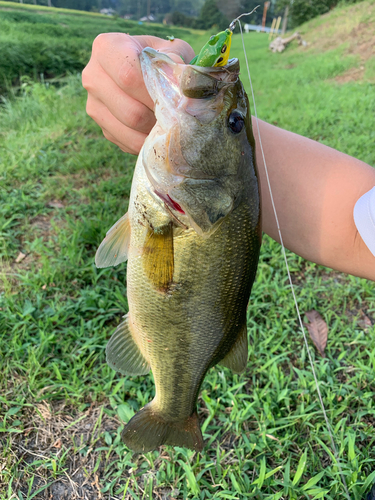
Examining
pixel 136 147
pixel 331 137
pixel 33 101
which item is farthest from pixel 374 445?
pixel 33 101

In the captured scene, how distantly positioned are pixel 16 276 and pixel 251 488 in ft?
7.60

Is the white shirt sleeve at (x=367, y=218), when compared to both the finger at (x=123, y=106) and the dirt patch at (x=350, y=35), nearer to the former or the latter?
the finger at (x=123, y=106)

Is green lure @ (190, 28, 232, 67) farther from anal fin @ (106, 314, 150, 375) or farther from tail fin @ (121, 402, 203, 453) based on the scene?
tail fin @ (121, 402, 203, 453)

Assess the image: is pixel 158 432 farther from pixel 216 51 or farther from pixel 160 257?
pixel 216 51

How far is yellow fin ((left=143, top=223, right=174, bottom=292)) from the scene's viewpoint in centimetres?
121

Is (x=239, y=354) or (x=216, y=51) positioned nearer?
(x=216, y=51)

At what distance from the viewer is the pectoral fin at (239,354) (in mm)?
1464

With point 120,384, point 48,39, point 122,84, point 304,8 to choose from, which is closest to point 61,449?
point 120,384

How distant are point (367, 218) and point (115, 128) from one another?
1.24 m

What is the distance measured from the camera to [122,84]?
1.22 metres

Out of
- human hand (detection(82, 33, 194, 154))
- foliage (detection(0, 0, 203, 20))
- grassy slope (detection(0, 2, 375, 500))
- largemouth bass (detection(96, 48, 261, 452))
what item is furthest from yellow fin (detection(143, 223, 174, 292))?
foliage (detection(0, 0, 203, 20))

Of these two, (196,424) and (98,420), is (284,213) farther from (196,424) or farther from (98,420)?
(98,420)

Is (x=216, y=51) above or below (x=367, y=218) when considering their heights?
above

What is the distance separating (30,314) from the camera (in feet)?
7.73
